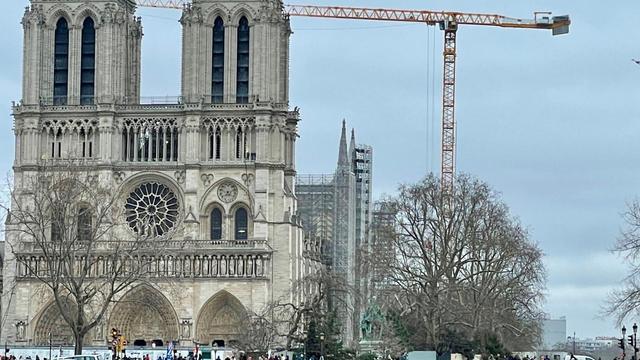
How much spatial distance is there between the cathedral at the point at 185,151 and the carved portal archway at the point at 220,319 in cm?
9

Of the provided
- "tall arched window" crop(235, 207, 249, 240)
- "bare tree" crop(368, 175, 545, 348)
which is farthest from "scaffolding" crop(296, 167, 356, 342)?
"bare tree" crop(368, 175, 545, 348)

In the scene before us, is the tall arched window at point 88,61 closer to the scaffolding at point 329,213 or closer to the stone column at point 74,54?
the stone column at point 74,54

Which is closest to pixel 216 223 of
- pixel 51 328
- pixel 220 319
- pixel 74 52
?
pixel 220 319

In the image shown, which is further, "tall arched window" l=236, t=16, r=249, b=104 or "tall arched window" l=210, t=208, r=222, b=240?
"tall arched window" l=236, t=16, r=249, b=104

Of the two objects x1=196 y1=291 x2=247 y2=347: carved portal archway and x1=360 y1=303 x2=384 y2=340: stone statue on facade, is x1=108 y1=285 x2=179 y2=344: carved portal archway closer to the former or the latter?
x1=196 y1=291 x2=247 y2=347: carved portal archway

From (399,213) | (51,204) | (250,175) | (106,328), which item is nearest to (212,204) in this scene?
(250,175)

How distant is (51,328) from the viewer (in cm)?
11019

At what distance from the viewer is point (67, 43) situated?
112188mm

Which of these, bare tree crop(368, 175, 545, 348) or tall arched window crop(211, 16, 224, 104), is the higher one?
tall arched window crop(211, 16, 224, 104)

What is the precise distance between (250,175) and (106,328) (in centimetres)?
1391

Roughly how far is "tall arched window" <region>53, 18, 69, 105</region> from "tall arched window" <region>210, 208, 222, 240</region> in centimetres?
1339

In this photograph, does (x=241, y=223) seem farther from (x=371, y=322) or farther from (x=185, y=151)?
(x=371, y=322)

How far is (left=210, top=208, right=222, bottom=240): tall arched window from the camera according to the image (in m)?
110

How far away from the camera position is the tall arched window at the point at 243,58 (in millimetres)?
110688
